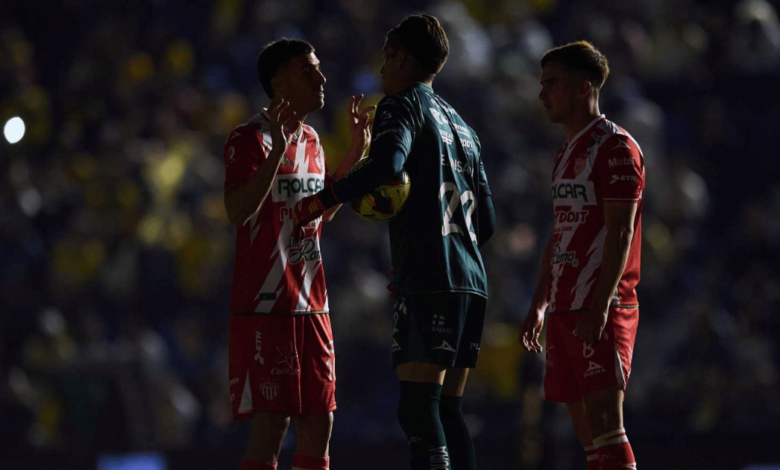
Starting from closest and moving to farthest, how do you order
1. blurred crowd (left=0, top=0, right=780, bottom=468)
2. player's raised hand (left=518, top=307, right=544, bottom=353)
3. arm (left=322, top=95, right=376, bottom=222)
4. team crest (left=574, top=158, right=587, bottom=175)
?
1. team crest (left=574, top=158, right=587, bottom=175)
2. player's raised hand (left=518, top=307, right=544, bottom=353)
3. arm (left=322, top=95, right=376, bottom=222)
4. blurred crowd (left=0, top=0, right=780, bottom=468)

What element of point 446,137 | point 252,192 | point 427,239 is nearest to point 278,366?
point 252,192

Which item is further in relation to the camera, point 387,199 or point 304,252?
point 304,252

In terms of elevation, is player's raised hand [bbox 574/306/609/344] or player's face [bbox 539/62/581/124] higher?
player's face [bbox 539/62/581/124]

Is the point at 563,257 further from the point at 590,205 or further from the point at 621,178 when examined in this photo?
the point at 621,178

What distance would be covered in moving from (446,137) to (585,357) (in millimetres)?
1142

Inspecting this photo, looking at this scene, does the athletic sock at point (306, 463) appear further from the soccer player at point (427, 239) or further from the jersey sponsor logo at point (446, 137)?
the jersey sponsor logo at point (446, 137)

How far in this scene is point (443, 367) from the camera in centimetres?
448

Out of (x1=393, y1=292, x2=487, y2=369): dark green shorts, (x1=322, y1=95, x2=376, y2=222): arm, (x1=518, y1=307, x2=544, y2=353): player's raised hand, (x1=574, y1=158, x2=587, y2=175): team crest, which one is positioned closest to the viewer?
(x1=393, y1=292, x2=487, y2=369): dark green shorts

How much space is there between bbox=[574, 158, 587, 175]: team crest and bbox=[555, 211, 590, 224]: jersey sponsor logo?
184mm

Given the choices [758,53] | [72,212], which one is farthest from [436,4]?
[72,212]

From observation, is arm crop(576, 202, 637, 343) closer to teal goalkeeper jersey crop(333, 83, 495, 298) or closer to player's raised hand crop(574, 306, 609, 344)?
player's raised hand crop(574, 306, 609, 344)

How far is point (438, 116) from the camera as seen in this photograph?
15.3 feet

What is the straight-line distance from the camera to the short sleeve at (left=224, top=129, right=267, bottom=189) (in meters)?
4.88

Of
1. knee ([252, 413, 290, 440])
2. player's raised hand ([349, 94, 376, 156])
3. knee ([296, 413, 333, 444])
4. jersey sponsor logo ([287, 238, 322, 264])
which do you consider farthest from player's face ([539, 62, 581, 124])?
knee ([252, 413, 290, 440])
